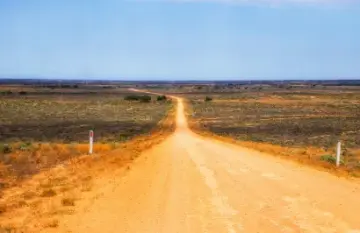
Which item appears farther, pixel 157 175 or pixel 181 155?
pixel 181 155

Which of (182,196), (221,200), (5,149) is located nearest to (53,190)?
(182,196)

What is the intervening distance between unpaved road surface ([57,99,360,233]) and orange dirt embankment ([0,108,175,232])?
0.56 m

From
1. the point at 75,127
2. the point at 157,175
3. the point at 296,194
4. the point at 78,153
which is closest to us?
the point at 296,194

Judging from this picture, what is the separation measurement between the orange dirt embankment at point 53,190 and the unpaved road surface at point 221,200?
56 cm

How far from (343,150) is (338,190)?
47.2ft

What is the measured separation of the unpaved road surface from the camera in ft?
32.0

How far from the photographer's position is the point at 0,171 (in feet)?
60.7

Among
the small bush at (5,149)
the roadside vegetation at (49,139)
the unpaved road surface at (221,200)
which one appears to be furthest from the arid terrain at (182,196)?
the small bush at (5,149)

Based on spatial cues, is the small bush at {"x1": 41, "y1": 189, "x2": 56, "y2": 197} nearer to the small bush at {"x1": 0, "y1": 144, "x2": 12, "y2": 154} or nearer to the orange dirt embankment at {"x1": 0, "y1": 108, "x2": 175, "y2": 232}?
the orange dirt embankment at {"x1": 0, "y1": 108, "x2": 175, "y2": 232}

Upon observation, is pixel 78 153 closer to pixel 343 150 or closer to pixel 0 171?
pixel 0 171

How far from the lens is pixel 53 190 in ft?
45.8

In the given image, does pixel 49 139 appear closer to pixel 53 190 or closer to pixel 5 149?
pixel 5 149

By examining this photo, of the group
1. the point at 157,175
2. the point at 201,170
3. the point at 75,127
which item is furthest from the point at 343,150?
the point at 75,127

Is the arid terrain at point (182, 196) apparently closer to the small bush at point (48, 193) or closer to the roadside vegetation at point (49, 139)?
the small bush at point (48, 193)
